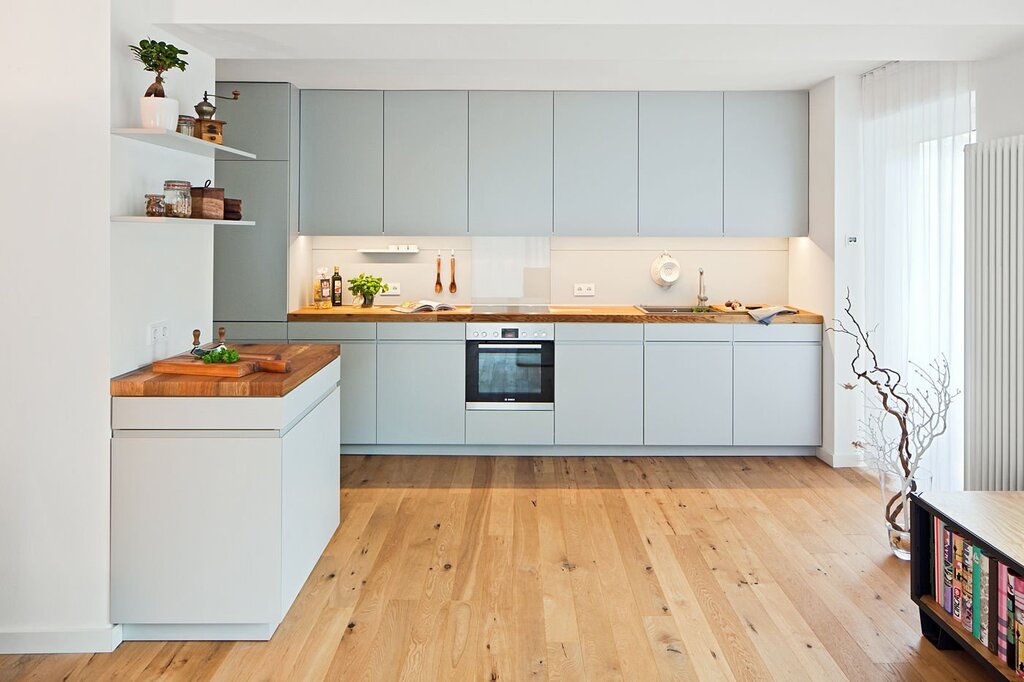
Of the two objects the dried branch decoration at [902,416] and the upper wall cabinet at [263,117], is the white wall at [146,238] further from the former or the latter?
the dried branch decoration at [902,416]

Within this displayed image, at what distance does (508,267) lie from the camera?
594cm

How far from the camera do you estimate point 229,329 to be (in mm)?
5406

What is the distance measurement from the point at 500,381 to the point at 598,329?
73 centimetres

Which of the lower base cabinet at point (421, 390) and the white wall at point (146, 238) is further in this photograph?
the lower base cabinet at point (421, 390)

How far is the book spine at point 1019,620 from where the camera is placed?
232cm

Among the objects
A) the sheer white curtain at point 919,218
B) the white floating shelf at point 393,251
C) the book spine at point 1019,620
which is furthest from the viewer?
the white floating shelf at point 393,251

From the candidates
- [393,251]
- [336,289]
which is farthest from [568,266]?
[336,289]

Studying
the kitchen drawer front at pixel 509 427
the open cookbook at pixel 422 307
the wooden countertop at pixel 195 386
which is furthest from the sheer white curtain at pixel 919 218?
the wooden countertop at pixel 195 386

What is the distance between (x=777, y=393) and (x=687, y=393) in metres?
0.59

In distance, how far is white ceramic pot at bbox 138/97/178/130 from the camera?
283cm

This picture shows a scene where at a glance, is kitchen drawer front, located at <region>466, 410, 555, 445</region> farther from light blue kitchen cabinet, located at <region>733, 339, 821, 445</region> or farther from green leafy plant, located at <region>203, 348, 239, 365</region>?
green leafy plant, located at <region>203, 348, 239, 365</region>

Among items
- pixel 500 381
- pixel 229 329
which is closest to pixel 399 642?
pixel 500 381

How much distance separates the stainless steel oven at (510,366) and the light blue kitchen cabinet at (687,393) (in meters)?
0.66

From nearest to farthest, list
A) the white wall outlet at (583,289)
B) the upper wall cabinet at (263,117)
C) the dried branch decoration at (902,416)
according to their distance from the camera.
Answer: the dried branch decoration at (902,416), the upper wall cabinet at (263,117), the white wall outlet at (583,289)
